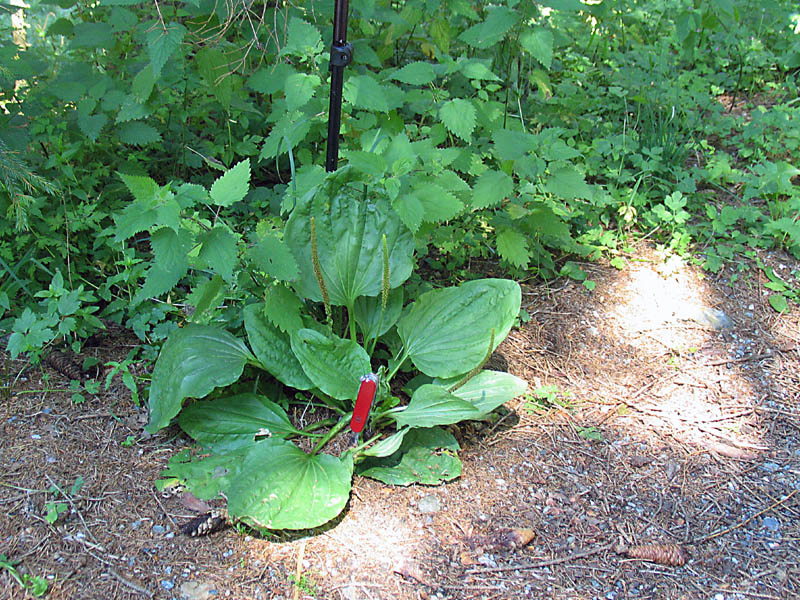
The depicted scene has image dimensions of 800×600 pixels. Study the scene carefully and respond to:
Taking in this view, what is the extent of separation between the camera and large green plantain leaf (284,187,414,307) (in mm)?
2254

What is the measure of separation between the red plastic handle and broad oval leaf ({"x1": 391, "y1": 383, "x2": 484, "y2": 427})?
12cm

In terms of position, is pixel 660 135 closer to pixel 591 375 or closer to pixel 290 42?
pixel 591 375

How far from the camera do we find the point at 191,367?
2070mm

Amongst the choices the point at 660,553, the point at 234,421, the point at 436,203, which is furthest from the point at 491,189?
the point at 660,553

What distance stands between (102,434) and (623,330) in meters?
1.94

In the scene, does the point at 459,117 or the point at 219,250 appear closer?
the point at 219,250

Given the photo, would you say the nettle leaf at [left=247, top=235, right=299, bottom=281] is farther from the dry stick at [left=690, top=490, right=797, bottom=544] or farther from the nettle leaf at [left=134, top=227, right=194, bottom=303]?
the dry stick at [left=690, top=490, right=797, bottom=544]

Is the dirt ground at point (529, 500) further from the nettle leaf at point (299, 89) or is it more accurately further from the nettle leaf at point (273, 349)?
the nettle leaf at point (299, 89)

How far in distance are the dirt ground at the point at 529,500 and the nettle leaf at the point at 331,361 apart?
0.31 meters

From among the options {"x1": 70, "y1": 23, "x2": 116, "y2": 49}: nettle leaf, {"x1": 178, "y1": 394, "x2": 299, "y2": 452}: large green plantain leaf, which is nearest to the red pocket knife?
{"x1": 178, "y1": 394, "x2": 299, "y2": 452}: large green plantain leaf

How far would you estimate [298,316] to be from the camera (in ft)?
7.14

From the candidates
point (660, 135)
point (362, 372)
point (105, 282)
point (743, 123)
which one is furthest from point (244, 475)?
point (743, 123)

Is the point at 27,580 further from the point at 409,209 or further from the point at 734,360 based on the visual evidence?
the point at 734,360

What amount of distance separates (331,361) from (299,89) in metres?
0.97
